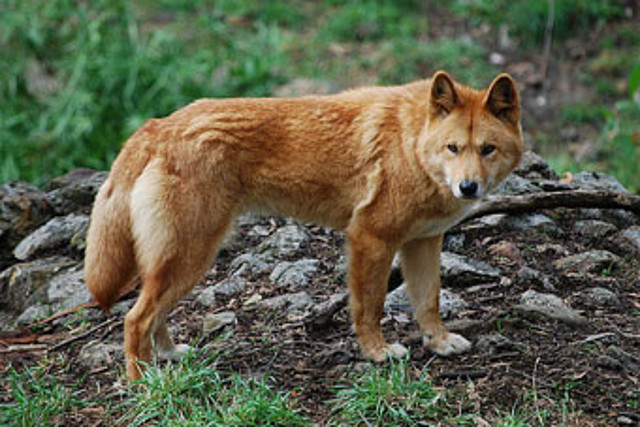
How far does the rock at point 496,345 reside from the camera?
4.59 metres

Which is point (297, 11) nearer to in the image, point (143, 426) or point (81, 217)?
point (81, 217)

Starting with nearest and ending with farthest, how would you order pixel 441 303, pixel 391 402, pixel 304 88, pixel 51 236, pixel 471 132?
pixel 391 402 < pixel 471 132 < pixel 441 303 < pixel 51 236 < pixel 304 88

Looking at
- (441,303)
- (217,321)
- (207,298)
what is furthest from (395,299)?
(207,298)

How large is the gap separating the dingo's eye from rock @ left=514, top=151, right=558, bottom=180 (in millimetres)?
2557

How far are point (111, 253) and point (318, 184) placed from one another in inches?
51.1

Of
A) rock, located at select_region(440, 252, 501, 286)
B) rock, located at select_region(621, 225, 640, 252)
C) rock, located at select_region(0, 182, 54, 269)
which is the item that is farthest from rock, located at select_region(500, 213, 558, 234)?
rock, located at select_region(0, 182, 54, 269)

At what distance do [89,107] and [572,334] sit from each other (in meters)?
6.65

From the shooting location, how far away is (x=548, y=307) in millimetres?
4969

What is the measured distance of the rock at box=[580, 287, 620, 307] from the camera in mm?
5141

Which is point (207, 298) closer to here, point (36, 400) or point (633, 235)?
point (36, 400)

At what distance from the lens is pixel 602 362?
173 inches

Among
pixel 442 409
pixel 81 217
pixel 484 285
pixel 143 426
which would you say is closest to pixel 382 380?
pixel 442 409

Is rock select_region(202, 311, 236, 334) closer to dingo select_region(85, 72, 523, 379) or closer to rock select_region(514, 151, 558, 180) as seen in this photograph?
dingo select_region(85, 72, 523, 379)

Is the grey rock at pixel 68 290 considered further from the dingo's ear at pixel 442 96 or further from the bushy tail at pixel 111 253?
the dingo's ear at pixel 442 96
